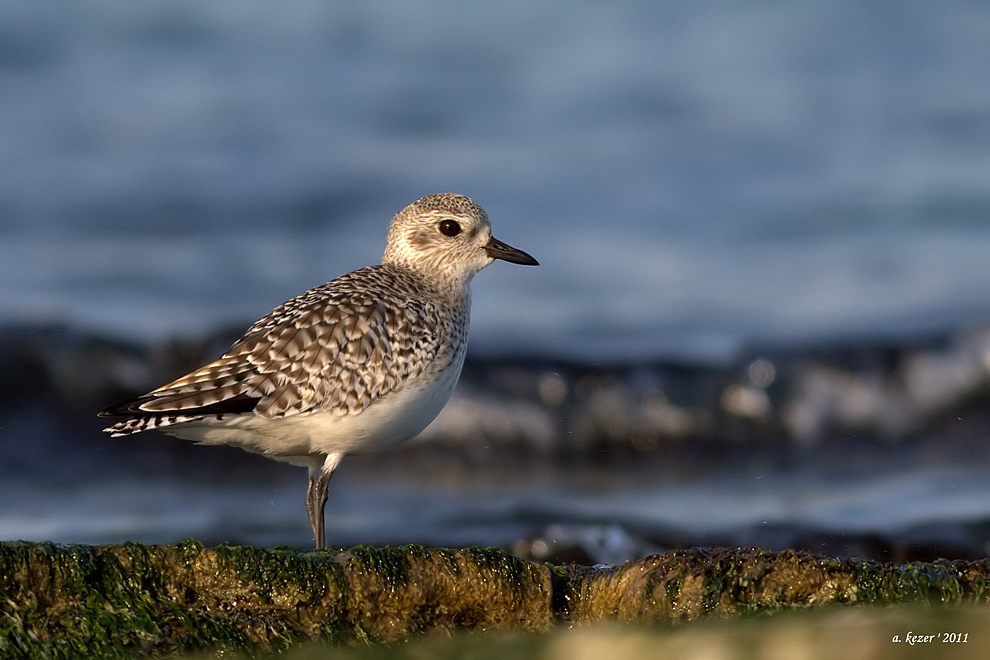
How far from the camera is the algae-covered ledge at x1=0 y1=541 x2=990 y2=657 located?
4133 millimetres

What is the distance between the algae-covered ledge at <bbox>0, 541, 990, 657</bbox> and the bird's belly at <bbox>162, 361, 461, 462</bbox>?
151cm

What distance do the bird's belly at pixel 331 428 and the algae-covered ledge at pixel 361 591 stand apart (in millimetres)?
1505

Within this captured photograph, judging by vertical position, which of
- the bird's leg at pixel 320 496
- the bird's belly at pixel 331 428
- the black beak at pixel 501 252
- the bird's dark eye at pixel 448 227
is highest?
the bird's dark eye at pixel 448 227

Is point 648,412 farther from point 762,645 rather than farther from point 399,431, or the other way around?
point 762,645

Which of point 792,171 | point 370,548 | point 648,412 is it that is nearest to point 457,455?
point 648,412

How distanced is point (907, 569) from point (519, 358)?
296 inches

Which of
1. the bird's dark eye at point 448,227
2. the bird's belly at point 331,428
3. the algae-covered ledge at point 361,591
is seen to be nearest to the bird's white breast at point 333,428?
the bird's belly at point 331,428

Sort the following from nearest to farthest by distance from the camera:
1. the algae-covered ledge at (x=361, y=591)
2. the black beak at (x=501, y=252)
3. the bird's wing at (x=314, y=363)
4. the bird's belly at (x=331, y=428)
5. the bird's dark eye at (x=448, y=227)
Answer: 1. the algae-covered ledge at (x=361, y=591)
2. the bird's wing at (x=314, y=363)
3. the bird's belly at (x=331, y=428)
4. the bird's dark eye at (x=448, y=227)
5. the black beak at (x=501, y=252)

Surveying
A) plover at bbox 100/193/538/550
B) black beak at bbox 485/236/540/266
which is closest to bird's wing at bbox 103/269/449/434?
plover at bbox 100/193/538/550

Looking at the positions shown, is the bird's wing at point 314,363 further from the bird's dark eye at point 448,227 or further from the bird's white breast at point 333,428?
the bird's dark eye at point 448,227

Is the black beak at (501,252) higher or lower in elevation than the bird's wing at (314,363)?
higher

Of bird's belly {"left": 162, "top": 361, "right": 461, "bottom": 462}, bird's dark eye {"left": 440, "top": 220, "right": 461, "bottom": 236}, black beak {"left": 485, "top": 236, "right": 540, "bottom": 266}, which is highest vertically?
bird's dark eye {"left": 440, "top": 220, "right": 461, "bottom": 236}

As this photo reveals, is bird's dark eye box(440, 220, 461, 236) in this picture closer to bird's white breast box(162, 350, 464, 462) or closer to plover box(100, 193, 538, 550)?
plover box(100, 193, 538, 550)

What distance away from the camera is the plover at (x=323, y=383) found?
5.92 m
